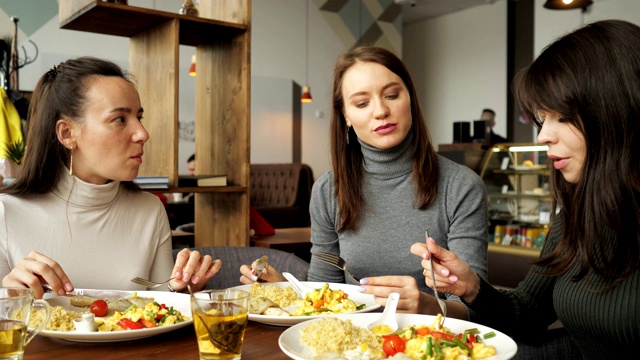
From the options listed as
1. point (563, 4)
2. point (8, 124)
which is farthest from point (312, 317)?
point (563, 4)

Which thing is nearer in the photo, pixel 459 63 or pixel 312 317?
pixel 312 317

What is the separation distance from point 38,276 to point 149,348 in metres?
0.42

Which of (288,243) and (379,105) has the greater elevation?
(379,105)

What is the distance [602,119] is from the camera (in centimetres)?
142

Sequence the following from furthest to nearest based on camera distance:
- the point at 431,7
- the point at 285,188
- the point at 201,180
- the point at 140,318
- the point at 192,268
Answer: the point at 431,7 < the point at 285,188 < the point at 201,180 < the point at 192,268 < the point at 140,318

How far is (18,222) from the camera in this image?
72.8 inches

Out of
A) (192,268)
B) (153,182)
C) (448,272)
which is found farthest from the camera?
(153,182)

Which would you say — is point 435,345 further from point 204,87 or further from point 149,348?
point 204,87

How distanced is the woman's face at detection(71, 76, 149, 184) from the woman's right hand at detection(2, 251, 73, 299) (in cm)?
50

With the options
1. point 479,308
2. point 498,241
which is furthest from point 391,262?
point 498,241

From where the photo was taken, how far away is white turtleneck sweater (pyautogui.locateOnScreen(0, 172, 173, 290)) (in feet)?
6.06

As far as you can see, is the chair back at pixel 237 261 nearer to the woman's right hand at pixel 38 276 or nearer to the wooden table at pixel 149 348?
the woman's right hand at pixel 38 276

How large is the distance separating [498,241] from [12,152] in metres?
4.31

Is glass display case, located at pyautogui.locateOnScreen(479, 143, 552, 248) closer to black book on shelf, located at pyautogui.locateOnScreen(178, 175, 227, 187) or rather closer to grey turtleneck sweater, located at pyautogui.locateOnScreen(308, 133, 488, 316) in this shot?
black book on shelf, located at pyautogui.locateOnScreen(178, 175, 227, 187)
